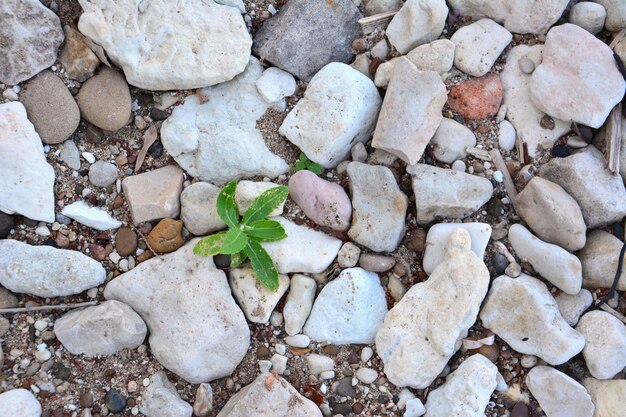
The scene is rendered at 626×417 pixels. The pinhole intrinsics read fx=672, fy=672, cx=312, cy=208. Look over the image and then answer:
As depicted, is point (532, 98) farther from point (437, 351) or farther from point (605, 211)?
point (437, 351)

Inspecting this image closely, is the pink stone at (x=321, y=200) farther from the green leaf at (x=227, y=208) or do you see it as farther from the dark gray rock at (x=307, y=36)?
the dark gray rock at (x=307, y=36)

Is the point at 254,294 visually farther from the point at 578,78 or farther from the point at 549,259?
the point at 578,78

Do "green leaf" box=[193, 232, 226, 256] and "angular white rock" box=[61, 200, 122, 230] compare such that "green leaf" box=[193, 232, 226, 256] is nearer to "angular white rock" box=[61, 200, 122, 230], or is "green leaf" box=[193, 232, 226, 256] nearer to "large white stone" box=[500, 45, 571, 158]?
"angular white rock" box=[61, 200, 122, 230]

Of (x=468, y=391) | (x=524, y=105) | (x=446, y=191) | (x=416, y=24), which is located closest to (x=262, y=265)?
(x=446, y=191)

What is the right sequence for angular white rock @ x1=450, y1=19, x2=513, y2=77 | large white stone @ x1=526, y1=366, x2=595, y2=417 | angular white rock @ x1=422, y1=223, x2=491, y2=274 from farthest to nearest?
angular white rock @ x1=450, y1=19, x2=513, y2=77
angular white rock @ x1=422, y1=223, x2=491, y2=274
large white stone @ x1=526, y1=366, x2=595, y2=417

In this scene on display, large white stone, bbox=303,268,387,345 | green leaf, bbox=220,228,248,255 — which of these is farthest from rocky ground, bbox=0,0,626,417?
green leaf, bbox=220,228,248,255
